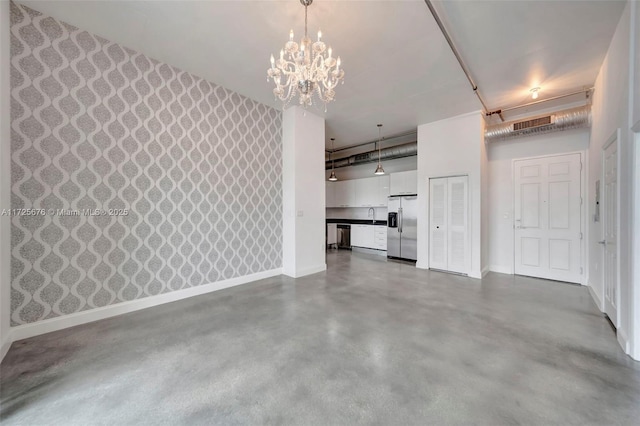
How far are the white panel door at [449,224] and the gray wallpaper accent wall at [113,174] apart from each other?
373 cm

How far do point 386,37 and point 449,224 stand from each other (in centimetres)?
365

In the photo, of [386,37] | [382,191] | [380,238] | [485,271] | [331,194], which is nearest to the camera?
[386,37]

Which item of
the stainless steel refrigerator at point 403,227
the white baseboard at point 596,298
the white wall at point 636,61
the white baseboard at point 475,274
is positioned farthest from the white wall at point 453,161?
the white wall at point 636,61

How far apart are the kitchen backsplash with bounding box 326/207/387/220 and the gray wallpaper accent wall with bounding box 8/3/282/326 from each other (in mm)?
4334

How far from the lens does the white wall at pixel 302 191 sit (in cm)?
462

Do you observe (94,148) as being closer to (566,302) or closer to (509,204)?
(566,302)

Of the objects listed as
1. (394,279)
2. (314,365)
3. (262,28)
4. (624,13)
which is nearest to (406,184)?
(394,279)

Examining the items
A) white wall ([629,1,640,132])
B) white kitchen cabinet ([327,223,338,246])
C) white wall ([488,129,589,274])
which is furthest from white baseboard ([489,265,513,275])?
white kitchen cabinet ([327,223,338,246])

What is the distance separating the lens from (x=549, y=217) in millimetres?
4559

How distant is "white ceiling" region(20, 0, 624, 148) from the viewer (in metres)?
2.39

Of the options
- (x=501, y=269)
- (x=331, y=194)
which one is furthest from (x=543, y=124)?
(x=331, y=194)

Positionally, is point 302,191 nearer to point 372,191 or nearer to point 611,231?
point 372,191

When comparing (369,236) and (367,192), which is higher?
(367,192)

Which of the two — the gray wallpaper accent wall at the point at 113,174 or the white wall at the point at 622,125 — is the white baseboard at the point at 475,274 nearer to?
the white wall at the point at 622,125
